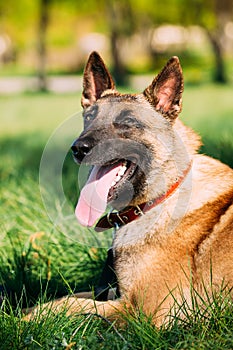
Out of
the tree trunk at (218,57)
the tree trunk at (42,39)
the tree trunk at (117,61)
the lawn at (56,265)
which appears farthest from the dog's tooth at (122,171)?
the tree trunk at (218,57)

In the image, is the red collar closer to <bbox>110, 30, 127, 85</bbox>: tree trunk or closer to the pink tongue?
the pink tongue

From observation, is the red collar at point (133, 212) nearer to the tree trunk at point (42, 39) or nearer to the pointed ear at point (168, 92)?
the pointed ear at point (168, 92)

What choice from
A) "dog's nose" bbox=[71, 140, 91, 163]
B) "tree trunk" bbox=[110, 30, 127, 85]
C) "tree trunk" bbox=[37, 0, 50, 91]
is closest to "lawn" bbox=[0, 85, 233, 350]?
"dog's nose" bbox=[71, 140, 91, 163]

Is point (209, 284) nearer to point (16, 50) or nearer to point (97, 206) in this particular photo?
point (97, 206)

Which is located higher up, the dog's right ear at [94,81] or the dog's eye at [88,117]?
the dog's right ear at [94,81]

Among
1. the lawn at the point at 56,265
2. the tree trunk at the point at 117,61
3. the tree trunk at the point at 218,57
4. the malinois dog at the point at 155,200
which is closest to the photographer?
the lawn at the point at 56,265

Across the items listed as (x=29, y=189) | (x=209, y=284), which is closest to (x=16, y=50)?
(x=29, y=189)

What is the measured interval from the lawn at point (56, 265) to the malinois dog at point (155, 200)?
0.57 ft

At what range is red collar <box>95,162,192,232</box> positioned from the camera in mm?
4090

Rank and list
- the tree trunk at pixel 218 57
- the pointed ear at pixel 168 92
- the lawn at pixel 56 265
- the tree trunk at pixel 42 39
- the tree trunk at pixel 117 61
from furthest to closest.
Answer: the tree trunk at pixel 117 61
the tree trunk at pixel 218 57
the tree trunk at pixel 42 39
the pointed ear at pixel 168 92
the lawn at pixel 56 265

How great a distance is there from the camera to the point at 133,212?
4.18 m

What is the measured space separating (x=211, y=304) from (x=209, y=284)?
25 cm

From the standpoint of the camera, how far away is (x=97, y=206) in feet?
13.7

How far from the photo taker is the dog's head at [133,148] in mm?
4094
